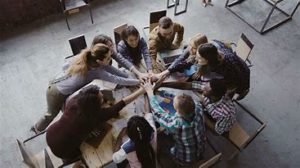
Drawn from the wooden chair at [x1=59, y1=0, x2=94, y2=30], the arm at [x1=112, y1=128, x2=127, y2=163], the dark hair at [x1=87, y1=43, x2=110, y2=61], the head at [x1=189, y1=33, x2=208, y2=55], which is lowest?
the arm at [x1=112, y1=128, x2=127, y2=163]

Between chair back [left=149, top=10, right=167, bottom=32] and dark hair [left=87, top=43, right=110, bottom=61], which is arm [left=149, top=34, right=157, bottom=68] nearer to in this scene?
chair back [left=149, top=10, right=167, bottom=32]

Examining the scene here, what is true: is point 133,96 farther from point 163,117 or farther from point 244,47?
point 244,47

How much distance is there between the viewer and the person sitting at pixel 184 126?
2281 mm

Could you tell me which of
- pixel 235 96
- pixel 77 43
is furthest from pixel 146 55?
pixel 235 96

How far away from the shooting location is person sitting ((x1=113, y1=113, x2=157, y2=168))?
2.12 metres

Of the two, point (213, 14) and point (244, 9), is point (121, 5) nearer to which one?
point (213, 14)

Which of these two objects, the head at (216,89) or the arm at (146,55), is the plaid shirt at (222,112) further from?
the arm at (146,55)

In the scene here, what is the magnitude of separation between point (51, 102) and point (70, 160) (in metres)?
0.60

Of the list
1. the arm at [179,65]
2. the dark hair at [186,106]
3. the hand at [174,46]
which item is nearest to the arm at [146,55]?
the arm at [179,65]

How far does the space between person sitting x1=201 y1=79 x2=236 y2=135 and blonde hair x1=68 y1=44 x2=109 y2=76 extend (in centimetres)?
98

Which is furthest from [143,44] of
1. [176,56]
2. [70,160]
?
[70,160]

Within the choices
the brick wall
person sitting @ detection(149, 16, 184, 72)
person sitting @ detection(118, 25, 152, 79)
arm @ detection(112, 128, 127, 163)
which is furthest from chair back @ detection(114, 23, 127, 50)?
the brick wall

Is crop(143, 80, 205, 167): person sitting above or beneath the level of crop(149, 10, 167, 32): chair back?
beneath

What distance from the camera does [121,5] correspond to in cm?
471
